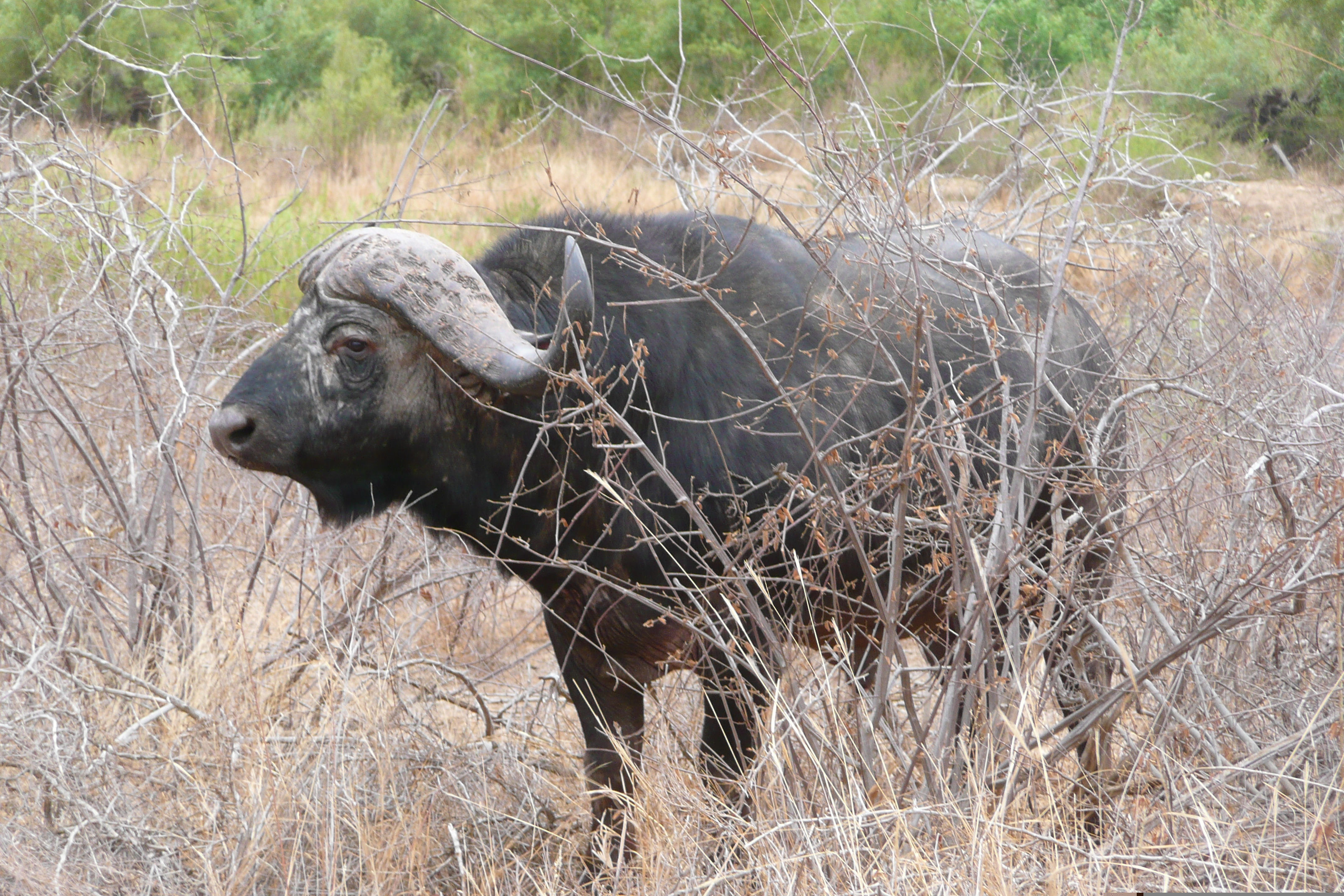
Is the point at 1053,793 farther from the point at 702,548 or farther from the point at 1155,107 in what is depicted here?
the point at 1155,107

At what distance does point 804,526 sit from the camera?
3371 millimetres

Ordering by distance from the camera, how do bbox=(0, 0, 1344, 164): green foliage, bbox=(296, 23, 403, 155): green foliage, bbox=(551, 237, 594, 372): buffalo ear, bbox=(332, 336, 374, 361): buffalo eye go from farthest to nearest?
1. bbox=(296, 23, 403, 155): green foliage
2. bbox=(0, 0, 1344, 164): green foliage
3. bbox=(332, 336, 374, 361): buffalo eye
4. bbox=(551, 237, 594, 372): buffalo ear

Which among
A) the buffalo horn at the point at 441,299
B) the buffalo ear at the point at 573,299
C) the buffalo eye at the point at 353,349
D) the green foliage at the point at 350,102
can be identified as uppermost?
the buffalo ear at the point at 573,299

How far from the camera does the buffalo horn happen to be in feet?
10.2

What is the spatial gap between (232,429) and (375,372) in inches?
15.6

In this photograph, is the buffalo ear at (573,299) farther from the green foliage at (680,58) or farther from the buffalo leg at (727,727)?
the green foliage at (680,58)

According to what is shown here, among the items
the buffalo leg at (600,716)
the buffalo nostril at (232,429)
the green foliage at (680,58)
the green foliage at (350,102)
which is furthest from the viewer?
the green foliage at (350,102)

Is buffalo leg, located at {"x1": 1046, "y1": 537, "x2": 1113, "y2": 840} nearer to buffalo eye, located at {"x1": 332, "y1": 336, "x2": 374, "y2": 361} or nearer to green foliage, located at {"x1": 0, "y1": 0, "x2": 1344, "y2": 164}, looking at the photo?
buffalo eye, located at {"x1": 332, "y1": 336, "x2": 374, "y2": 361}

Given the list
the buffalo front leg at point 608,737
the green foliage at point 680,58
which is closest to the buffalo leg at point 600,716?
the buffalo front leg at point 608,737

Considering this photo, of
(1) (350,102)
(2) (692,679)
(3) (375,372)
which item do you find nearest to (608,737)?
(2) (692,679)

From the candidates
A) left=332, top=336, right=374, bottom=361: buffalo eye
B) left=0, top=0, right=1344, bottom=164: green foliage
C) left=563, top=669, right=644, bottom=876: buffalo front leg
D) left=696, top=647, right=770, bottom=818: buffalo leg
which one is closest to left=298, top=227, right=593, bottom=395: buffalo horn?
left=332, top=336, right=374, bottom=361: buffalo eye

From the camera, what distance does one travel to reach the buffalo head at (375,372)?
3113mm

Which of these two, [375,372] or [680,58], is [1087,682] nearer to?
[375,372]

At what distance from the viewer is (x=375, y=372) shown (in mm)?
3266
